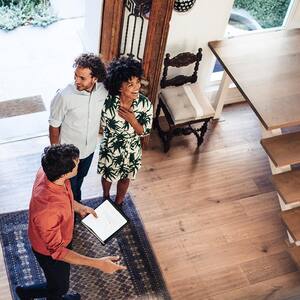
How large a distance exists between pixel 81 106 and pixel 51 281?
3.22 ft

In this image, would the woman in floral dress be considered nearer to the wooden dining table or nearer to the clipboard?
the clipboard

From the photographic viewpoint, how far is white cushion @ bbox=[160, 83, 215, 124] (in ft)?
12.9

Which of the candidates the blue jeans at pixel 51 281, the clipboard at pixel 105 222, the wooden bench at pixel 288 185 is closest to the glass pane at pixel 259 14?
the wooden bench at pixel 288 185

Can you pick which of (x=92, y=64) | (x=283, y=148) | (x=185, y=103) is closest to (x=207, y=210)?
(x=283, y=148)

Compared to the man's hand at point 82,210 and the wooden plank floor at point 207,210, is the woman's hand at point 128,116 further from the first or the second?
the wooden plank floor at point 207,210

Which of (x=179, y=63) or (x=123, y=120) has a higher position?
(x=123, y=120)

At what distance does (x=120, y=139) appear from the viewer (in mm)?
3084

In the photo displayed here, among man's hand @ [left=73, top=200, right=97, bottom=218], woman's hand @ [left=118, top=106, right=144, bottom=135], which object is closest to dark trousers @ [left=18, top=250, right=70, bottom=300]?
man's hand @ [left=73, top=200, right=97, bottom=218]

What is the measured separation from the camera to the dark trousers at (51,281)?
2.61 metres

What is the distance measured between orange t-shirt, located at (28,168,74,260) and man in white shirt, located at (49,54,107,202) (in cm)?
51

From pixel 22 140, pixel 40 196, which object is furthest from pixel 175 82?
pixel 40 196

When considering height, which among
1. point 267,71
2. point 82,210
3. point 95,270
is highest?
point 267,71

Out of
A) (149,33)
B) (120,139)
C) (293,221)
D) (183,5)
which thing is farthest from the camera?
(183,5)

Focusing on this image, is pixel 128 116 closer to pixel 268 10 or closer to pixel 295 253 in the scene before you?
pixel 295 253
